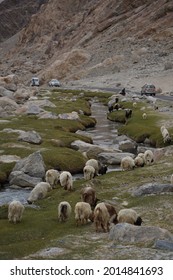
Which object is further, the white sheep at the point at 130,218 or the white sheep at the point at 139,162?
the white sheep at the point at 139,162

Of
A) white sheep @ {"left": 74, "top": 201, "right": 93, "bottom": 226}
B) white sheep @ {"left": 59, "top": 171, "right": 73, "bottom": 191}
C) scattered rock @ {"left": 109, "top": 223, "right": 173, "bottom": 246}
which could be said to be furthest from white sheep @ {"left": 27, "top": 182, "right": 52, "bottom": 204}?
scattered rock @ {"left": 109, "top": 223, "right": 173, "bottom": 246}

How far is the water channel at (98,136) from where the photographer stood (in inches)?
1221

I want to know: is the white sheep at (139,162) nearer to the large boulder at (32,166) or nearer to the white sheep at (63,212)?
the large boulder at (32,166)

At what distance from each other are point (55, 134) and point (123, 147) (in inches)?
324

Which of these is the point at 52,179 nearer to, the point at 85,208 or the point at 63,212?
the point at 63,212

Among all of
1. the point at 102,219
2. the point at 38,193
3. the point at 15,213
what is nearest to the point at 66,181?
the point at 38,193

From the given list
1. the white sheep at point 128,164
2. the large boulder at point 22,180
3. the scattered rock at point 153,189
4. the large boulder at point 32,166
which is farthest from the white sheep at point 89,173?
the scattered rock at point 153,189

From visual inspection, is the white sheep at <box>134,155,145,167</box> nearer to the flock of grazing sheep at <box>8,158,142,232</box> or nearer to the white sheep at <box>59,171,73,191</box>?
the white sheep at <box>59,171,73,191</box>

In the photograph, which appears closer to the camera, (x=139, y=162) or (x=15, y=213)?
(x=15, y=213)

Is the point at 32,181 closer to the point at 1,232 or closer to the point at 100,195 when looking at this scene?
the point at 100,195

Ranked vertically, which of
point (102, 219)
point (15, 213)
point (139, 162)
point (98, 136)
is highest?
point (98, 136)

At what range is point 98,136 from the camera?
189 ft

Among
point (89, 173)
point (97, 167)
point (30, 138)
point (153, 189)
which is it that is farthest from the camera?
point (30, 138)

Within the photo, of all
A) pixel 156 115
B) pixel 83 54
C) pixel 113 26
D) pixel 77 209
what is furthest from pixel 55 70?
pixel 77 209
